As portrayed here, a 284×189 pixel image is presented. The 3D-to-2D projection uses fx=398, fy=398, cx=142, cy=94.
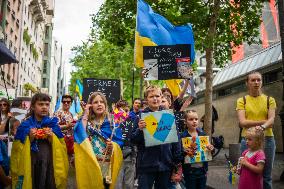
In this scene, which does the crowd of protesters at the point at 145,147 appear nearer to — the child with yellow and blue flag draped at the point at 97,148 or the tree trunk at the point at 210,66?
the child with yellow and blue flag draped at the point at 97,148

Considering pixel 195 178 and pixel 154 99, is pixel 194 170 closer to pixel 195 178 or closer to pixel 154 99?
pixel 195 178

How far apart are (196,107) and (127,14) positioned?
15992mm

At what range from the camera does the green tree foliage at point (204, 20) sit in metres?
17.8

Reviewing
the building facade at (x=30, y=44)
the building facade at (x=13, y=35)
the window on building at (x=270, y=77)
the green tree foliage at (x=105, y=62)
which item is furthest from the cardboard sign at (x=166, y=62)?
the building facade at (x=30, y=44)

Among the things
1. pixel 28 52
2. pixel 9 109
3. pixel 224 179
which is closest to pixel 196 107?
pixel 28 52

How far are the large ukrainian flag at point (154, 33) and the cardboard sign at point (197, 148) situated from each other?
2161 millimetres

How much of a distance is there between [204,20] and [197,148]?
13276 mm

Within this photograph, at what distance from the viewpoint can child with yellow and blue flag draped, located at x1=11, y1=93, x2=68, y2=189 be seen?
5332mm

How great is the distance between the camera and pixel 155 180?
5.54 metres

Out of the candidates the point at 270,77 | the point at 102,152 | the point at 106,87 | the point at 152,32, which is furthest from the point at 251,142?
the point at 270,77

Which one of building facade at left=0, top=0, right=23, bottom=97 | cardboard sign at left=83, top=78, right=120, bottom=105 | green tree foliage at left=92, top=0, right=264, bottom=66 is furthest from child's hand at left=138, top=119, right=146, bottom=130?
building facade at left=0, top=0, right=23, bottom=97

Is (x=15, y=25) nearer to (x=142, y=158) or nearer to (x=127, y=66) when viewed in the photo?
(x=127, y=66)

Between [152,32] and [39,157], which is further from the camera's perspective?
[152,32]

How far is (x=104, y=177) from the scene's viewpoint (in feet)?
17.2
